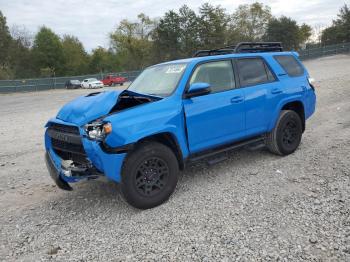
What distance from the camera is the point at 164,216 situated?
4.16 meters

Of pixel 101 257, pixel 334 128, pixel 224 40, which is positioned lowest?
pixel 101 257

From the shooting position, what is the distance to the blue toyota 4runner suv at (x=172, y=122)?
13.4 feet

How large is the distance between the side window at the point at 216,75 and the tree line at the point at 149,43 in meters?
57.2

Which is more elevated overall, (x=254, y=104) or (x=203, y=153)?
(x=254, y=104)

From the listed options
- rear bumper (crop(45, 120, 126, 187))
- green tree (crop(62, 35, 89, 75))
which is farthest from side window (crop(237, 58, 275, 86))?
green tree (crop(62, 35, 89, 75))

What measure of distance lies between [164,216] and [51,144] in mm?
1879

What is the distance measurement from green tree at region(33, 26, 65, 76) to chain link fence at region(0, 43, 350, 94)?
687 inches

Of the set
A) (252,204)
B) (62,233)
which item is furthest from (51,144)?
(252,204)

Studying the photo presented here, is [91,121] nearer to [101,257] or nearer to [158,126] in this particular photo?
[158,126]

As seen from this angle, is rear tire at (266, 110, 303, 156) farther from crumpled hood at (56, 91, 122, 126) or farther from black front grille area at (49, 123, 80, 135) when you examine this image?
black front grille area at (49, 123, 80, 135)

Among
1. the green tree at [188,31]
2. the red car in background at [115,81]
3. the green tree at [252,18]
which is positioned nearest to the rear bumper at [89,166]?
the red car in background at [115,81]

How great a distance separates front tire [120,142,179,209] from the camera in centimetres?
409

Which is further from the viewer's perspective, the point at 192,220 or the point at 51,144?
the point at 51,144

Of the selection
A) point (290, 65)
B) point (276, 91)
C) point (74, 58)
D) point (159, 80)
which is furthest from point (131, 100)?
point (74, 58)
